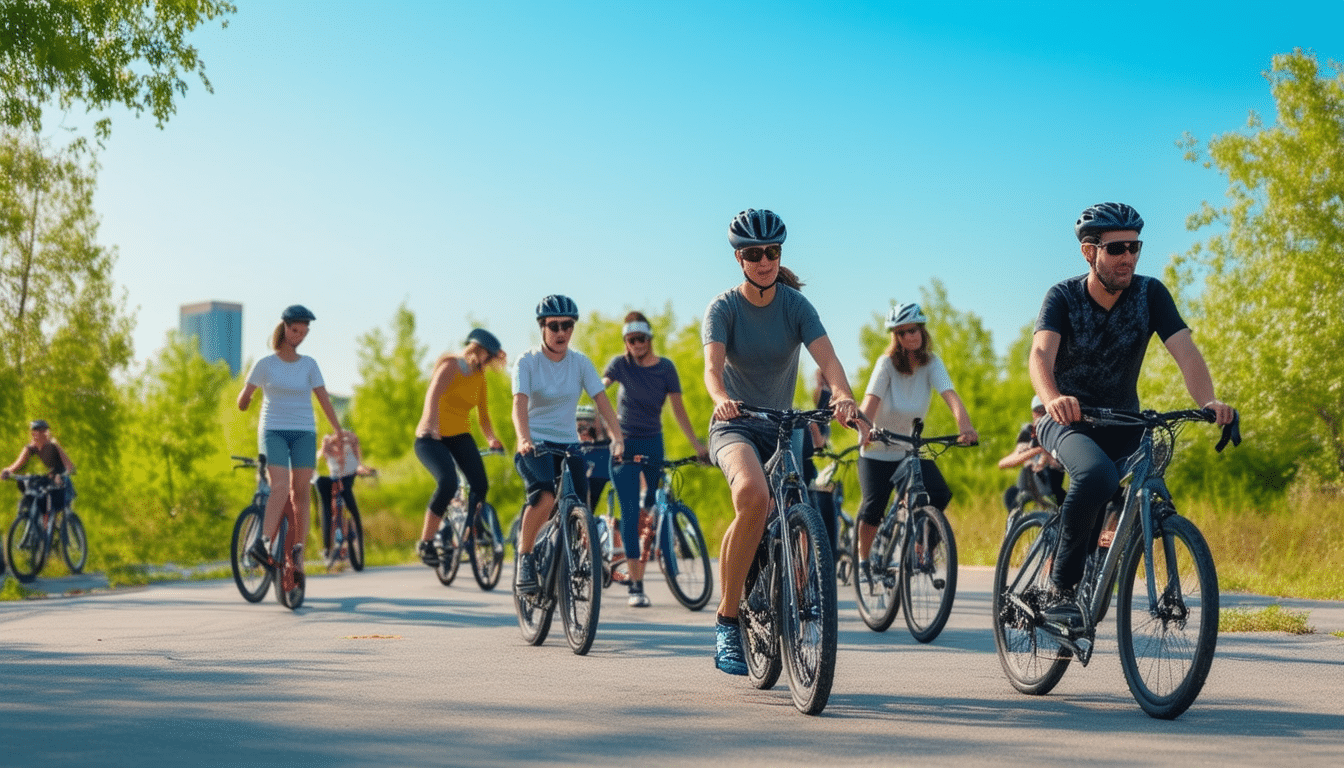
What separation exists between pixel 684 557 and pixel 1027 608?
5125 mm

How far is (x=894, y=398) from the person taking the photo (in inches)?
381

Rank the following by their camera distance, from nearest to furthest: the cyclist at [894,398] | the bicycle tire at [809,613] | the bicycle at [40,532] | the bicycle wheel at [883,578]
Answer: the bicycle tire at [809,613] < the bicycle wheel at [883,578] < the cyclist at [894,398] < the bicycle at [40,532]

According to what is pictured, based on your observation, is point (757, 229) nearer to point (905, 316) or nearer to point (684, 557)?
point (905, 316)

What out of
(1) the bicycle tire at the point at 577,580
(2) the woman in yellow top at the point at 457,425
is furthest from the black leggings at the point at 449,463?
(1) the bicycle tire at the point at 577,580

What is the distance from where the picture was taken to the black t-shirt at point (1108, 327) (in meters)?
6.02

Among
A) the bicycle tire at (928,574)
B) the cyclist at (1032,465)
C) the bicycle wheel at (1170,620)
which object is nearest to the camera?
the bicycle wheel at (1170,620)

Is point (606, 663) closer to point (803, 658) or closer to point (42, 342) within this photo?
point (803, 658)

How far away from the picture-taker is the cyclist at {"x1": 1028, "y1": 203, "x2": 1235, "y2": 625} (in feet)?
19.3

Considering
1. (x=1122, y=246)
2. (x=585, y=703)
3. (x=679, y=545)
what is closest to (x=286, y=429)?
(x=679, y=545)

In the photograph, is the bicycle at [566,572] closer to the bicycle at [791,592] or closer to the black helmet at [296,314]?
the bicycle at [791,592]

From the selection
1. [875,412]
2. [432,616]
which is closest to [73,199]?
[432,616]

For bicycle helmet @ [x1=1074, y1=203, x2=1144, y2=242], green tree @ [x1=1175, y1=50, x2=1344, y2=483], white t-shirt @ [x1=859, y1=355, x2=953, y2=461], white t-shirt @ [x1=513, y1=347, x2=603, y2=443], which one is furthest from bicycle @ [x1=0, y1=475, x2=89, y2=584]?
green tree @ [x1=1175, y1=50, x2=1344, y2=483]

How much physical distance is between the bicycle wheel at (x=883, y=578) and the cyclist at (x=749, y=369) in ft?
9.00

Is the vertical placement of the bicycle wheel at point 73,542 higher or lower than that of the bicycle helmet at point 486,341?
lower
